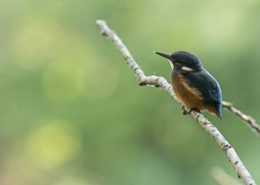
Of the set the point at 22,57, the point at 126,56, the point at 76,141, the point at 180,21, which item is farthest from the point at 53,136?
the point at 126,56

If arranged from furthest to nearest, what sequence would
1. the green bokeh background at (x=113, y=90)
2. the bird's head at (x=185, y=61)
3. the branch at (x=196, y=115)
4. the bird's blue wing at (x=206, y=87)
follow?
the green bokeh background at (x=113, y=90) → the bird's head at (x=185, y=61) → the bird's blue wing at (x=206, y=87) → the branch at (x=196, y=115)

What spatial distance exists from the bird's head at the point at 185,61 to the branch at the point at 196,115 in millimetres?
115

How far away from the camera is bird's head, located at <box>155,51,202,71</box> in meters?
2.58

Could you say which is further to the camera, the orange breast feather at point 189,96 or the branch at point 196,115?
the orange breast feather at point 189,96

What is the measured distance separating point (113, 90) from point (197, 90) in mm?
4242

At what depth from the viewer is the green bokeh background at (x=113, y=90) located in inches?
227

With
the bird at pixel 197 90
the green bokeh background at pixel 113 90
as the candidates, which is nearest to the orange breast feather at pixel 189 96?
the bird at pixel 197 90

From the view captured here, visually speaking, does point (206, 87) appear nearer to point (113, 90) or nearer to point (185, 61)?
point (185, 61)

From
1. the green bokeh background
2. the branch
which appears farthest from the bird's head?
the green bokeh background

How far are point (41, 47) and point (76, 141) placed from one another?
100 centimetres

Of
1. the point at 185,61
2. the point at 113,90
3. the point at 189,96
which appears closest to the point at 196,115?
the point at 189,96

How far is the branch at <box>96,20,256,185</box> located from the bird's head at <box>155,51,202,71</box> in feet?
0.38

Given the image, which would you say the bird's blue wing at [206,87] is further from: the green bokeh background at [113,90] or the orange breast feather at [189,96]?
the green bokeh background at [113,90]

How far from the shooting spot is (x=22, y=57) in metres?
7.18
